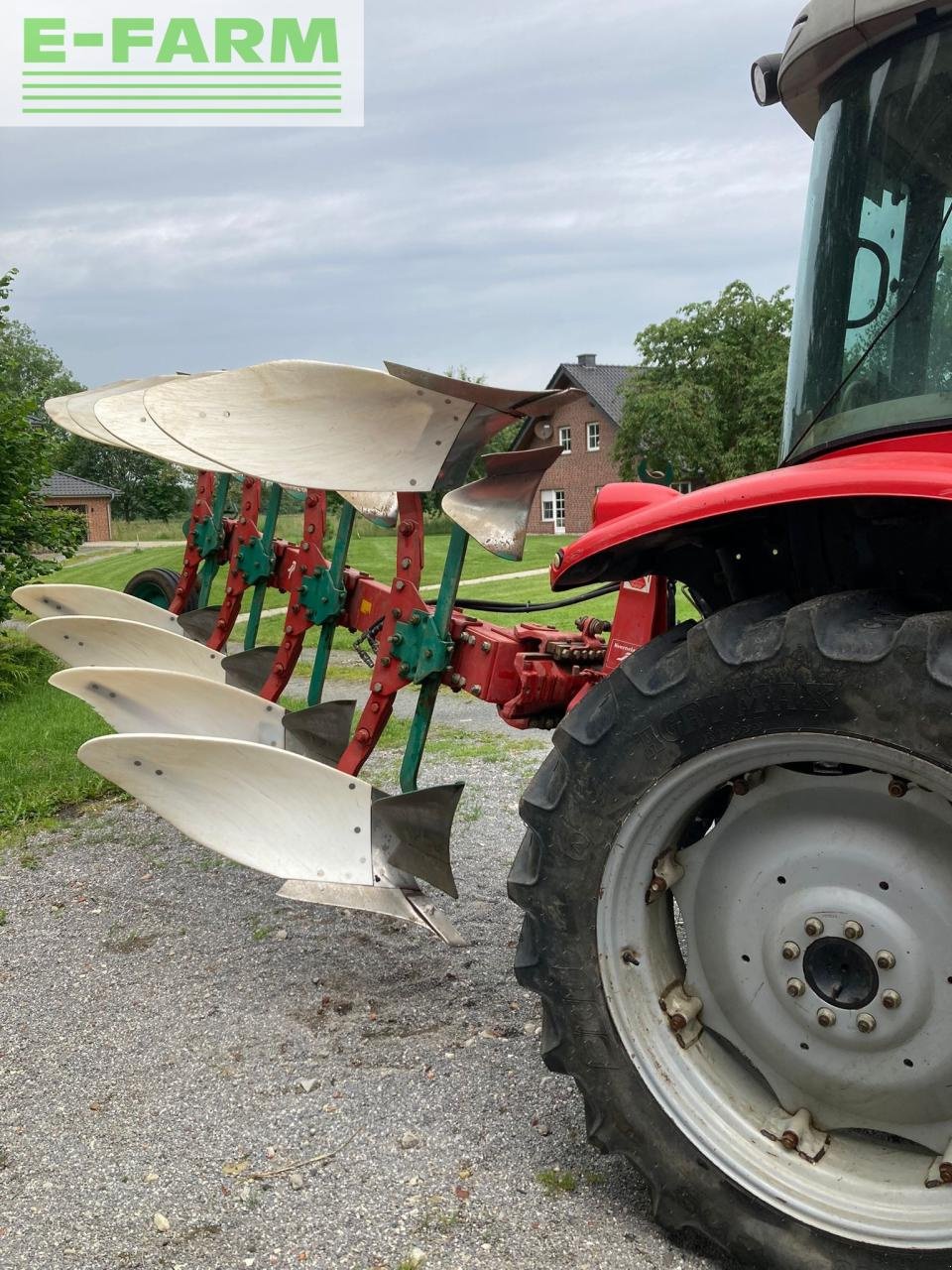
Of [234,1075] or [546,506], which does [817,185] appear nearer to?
[234,1075]

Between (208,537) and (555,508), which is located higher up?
(208,537)

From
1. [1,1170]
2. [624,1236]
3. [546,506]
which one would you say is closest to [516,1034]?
[624,1236]

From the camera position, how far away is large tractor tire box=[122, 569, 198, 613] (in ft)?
23.4

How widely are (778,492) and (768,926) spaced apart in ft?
2.63

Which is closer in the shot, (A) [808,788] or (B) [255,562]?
(A) [808,788]

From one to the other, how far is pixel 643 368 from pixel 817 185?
125 feet

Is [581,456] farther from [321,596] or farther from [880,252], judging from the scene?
[880,252]

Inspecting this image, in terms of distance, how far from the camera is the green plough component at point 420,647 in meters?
3.47

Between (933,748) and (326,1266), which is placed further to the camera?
(326,1266)

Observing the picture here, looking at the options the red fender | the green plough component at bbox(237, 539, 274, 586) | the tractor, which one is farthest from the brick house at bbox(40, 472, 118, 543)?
the tractor

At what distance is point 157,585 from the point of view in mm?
7344

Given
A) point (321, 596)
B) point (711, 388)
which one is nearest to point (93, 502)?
point (711, 388)

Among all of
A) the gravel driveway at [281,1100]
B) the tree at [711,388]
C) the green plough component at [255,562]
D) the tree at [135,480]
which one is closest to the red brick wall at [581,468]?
the tree at [711,388]

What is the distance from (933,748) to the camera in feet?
5.82
